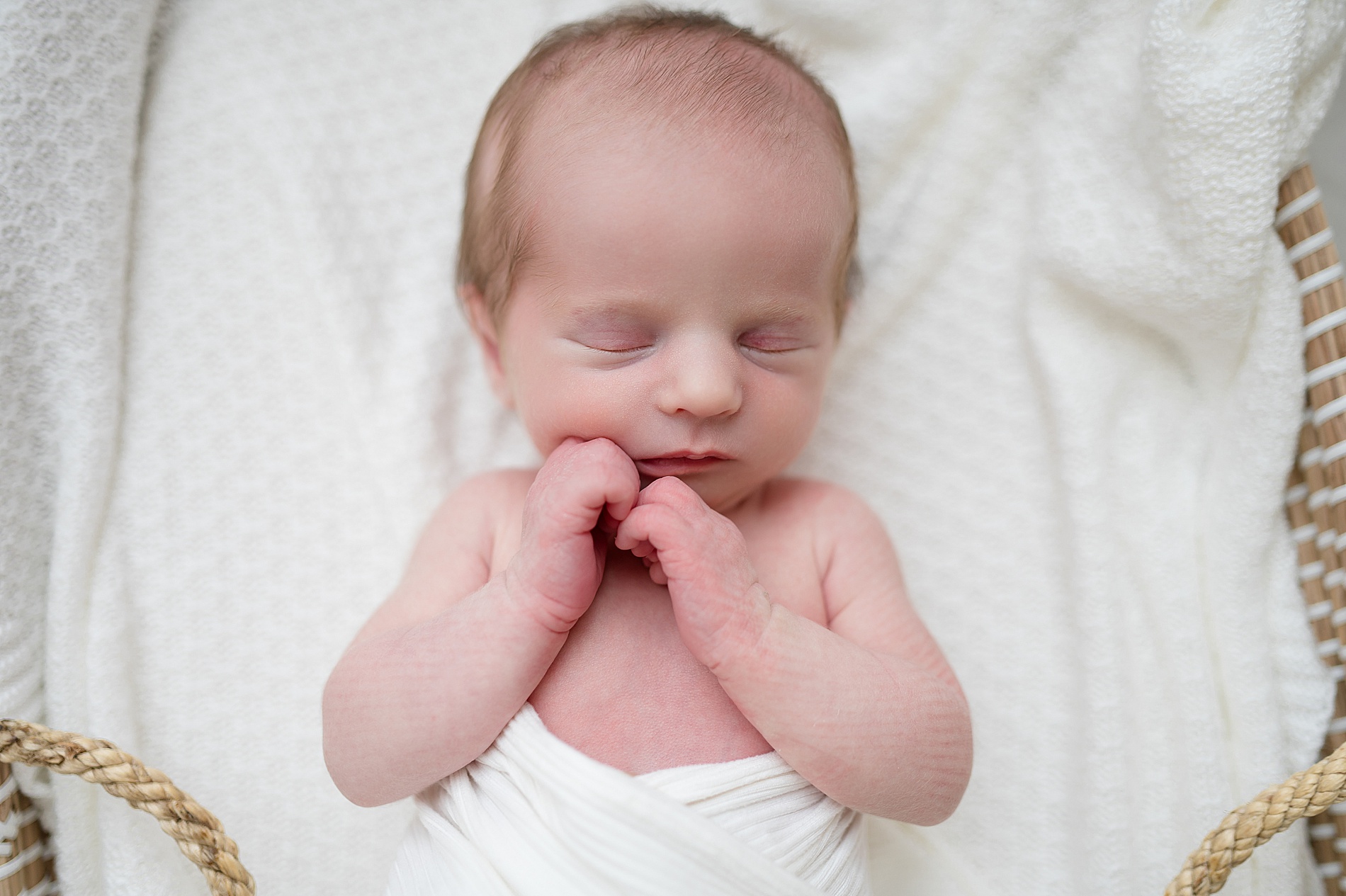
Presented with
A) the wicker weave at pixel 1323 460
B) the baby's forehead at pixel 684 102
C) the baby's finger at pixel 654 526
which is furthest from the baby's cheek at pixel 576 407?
the wicker weave at pixel 1323 460

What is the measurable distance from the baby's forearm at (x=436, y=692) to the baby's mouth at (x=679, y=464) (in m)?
0.22

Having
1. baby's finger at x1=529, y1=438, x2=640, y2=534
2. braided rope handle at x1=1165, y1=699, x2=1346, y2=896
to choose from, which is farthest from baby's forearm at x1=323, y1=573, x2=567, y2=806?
braided rope handle at x1=1165, y1=699, x2=1346, y2=896

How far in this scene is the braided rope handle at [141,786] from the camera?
1.10m

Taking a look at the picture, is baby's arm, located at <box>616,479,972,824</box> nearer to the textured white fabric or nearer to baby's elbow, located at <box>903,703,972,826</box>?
baby's elbow, located at <box>903,703,972,826</box>

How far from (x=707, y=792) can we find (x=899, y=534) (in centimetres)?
71

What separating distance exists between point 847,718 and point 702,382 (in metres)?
0.40

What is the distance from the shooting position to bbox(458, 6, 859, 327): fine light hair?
115cm

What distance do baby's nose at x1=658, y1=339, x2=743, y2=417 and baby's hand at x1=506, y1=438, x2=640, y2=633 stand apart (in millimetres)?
96

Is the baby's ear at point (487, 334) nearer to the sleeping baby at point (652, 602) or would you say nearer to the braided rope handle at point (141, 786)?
the sleeping baby at point (652, 602)

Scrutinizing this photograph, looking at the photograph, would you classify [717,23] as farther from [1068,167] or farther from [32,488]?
[32,488]

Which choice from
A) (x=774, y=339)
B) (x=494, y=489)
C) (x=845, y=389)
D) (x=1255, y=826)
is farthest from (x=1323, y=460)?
(x=494, y=489)

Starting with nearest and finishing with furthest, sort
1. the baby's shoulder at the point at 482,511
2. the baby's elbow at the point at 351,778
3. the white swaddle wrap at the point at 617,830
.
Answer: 1. the white swaddle wrap at the point at 617,830
2. the baby's elbow at the point at 351,778
3. the baby's shoulder at the point at 482,511

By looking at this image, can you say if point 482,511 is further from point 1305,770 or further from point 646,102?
point 1305,770

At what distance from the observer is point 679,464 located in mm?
1179
